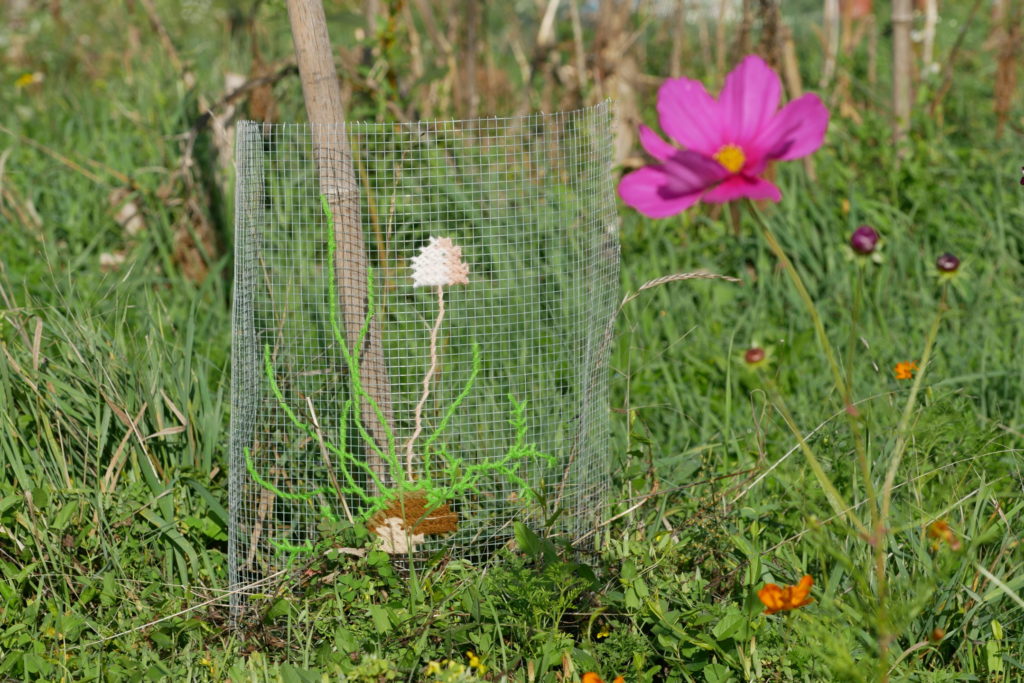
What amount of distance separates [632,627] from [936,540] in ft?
2.00

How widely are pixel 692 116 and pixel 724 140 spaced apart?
0.05 meters

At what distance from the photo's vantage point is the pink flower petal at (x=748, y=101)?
1.37 metres

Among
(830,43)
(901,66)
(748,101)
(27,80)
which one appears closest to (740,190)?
(748,101)

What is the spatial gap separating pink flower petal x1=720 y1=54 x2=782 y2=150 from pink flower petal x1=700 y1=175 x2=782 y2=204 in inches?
3.7

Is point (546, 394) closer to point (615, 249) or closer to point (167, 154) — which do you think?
point (615, 249)

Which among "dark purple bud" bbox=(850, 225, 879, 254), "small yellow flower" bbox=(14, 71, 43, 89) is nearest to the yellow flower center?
"dark purple bud" bbox=(850, 225, 879, 254)

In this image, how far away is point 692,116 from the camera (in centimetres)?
139

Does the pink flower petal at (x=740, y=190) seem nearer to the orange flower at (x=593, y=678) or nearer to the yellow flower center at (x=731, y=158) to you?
the yellow flower center at (x=731, y=158)

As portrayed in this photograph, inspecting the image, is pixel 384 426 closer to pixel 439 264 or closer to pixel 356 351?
pixel 356 351

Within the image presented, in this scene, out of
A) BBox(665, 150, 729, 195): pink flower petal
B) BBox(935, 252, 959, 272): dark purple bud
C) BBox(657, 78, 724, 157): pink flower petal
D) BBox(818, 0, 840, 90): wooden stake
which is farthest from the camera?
BBox(818, 0, 840, 90): wooden stake

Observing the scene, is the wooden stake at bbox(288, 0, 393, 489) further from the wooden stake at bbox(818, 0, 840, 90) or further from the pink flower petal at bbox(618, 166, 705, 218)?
the wooden stake at bbox(818, 0, 840, 90)

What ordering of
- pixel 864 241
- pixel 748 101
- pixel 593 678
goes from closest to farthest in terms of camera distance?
pixel 748 101 → pixel 864 241 → pixel 593 678

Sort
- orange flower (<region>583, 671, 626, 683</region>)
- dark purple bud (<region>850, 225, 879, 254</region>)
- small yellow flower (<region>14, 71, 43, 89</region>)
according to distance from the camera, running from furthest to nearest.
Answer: small yellow flower (<region>14, 71, 43, 89</region>)
orange flower (<region>583, 671, 626, 683</region>)
dark purple bud (<region>850, 225, 879, 254</region>)

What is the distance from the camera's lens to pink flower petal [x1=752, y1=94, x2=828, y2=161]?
1300 millimetres
